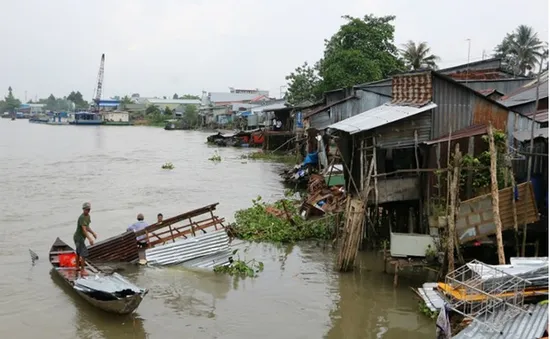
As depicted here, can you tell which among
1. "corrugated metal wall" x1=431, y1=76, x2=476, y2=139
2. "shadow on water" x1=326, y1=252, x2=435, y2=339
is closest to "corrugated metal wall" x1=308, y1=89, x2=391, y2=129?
"corrugated metal wall" x1=431, y1=76, x2=476, y2=139

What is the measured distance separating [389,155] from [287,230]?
154 inches

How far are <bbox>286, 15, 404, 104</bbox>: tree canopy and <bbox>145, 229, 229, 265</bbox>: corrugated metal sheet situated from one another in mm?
21686

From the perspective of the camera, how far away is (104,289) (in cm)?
1002

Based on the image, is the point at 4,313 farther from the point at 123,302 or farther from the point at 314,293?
the point at 314,293

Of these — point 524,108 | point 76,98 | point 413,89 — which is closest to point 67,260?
point 413,89

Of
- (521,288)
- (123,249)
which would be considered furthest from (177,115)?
(521,288)

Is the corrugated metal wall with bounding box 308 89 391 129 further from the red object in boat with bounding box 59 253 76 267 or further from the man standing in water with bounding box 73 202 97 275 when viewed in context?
the red object in boat with bounding box 59 253 76 267

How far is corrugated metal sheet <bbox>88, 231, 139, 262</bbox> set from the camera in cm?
1285

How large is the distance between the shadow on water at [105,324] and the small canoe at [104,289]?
0.15 metres

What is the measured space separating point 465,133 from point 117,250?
331 inches

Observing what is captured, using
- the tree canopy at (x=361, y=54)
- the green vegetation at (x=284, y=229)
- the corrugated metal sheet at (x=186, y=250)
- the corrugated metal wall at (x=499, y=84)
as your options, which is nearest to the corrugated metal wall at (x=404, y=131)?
the green vegetation at (x=284, y=229)

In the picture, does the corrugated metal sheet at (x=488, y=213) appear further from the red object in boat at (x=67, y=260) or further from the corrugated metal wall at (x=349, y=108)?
the corrugated metal wall at (x=349, y=108)

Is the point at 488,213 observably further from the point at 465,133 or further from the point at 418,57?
the point at 418,57

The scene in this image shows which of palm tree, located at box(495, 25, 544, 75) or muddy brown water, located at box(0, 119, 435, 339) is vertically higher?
palm tree, located at box(495, 25, 544, 75)
